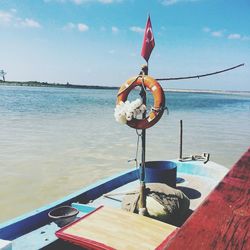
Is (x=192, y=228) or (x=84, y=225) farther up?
(x=192, y=228)

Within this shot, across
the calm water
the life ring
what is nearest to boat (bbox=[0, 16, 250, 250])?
the life ring

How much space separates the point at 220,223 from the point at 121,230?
2226mm

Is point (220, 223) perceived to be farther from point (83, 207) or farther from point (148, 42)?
point (83, 207)

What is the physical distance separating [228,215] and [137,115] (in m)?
2.81

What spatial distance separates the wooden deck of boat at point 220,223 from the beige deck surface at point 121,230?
172cm

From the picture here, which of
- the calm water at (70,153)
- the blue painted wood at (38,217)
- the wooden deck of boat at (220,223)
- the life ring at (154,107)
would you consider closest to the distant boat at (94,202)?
the blue painted wood at (38,217)

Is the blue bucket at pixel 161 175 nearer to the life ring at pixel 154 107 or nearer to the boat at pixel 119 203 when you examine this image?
the boat at pixel 119 203

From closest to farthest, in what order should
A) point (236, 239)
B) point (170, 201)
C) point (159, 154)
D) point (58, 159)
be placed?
point (236, 239) < point (170, 201) < point (58, 159) < point (159, 154)

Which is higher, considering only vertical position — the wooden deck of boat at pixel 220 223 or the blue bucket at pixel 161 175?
the wooden deck of boat at pixel 220 223

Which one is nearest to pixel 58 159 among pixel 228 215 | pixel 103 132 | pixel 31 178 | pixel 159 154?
pixel 31 178

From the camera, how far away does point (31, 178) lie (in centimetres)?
855

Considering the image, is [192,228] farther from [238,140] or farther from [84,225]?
[238,140]

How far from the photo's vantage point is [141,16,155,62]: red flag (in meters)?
3.94

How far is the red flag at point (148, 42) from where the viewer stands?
12.9ft
